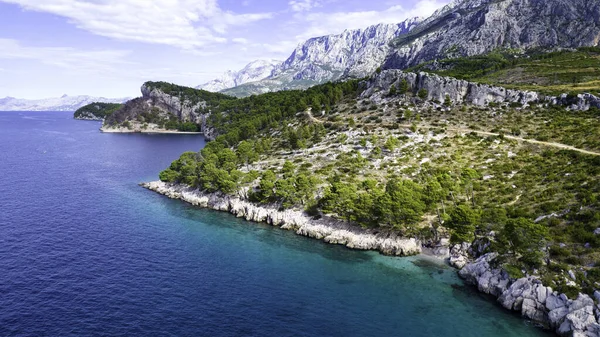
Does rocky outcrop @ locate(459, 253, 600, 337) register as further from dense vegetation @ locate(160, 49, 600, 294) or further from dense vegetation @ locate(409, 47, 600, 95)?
dense vegetation @ locate(409, 47, 600, 95)

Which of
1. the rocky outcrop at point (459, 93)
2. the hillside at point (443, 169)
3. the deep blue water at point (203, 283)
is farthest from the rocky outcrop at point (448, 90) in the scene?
the deep blue water at point (203, 283)

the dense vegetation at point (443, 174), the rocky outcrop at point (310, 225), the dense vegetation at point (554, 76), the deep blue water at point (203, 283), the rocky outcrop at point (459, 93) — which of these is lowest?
the deep blue water at point (203, 283)

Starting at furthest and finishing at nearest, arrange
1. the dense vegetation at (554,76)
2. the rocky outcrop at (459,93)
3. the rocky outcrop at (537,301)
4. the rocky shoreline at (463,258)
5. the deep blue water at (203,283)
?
the dense vegetation at (554,76) < the rocky outcrop at (459,93) < the deep blue water at (203,283) < the rocky shoreline at (463,258) < the rocky outcrop at (537,301)

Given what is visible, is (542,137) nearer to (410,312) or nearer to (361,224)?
(361,224)

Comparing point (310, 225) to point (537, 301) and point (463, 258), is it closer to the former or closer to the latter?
point (463, 258)

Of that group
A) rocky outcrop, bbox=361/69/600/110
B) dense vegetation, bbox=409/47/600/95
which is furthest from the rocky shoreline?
dense vegetation, bbox=409/47/600/95

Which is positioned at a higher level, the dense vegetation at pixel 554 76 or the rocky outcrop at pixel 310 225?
the dense vegetation at pixel 554 76

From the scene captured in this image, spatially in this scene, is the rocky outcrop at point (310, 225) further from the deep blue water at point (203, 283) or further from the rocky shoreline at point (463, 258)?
the deep blue water at point (203, 283)

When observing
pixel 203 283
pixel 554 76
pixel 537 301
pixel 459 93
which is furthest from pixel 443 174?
pixel 554 76
